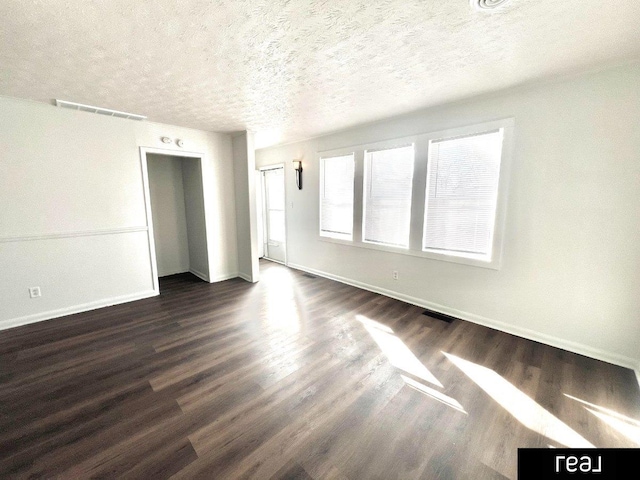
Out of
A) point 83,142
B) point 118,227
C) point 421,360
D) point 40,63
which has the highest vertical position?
point 40,63

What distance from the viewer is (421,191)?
3.39 meters

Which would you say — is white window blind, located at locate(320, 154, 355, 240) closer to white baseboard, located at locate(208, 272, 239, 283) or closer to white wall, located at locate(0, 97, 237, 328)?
white baseboard, located at locate(208, 272, 239, 283)

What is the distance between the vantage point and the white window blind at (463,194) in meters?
2.85

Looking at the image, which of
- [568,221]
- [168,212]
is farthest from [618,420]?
[168,212]

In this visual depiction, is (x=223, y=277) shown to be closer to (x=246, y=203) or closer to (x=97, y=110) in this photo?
(x=246, y=203)

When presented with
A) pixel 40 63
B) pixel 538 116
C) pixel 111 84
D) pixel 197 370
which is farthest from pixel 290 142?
pixel 197 370

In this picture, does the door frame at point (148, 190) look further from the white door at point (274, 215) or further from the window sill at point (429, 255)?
the window sill at point (429, 255)

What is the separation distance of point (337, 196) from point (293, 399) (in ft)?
10.8

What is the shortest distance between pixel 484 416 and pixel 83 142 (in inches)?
201

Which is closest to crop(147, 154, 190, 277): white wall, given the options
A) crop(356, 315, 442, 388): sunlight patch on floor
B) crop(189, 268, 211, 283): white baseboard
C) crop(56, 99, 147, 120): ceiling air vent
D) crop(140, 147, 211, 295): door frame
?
crop(189, 268, 211, 283): white baseboard

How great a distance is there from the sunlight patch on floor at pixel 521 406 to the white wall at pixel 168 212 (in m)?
5.16

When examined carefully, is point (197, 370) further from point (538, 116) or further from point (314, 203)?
point (538, 116)

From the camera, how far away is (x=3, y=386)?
6.82ft

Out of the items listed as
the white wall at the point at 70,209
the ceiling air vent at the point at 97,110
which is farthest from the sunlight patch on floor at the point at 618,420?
the ceiling air vent at the point at 97,110
